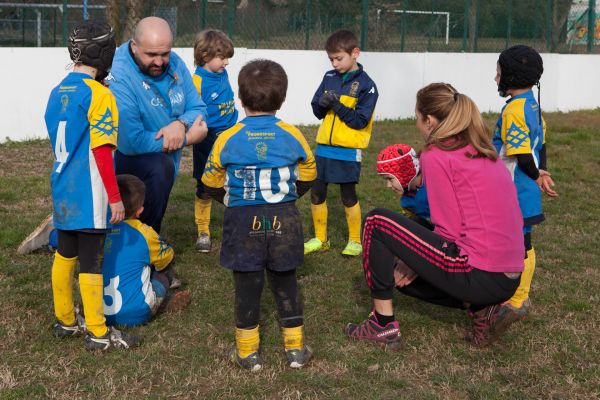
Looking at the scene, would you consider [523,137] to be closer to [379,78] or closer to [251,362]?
[251,362]

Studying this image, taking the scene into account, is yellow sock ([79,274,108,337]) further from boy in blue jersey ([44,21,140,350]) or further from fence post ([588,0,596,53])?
fence post ([588,0,596,53])

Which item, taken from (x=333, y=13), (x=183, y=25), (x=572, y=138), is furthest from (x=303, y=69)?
(x=572, y=138)

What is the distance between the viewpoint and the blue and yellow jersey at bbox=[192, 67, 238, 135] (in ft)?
21.3

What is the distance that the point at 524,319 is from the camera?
4848 mm

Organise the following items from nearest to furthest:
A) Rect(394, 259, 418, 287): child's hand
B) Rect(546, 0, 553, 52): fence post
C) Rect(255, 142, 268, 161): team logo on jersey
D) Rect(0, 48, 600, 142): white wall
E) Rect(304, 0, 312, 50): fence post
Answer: Rect(255, 142, 268, 161): team logo on jersey → Rect(394, 259, 418, 287): child's hand → Rect(0, 48, 600, 142): white wall → Rect(304, 0, 312, 50): fence post → Rect(546, 0, 553, 52): fence post

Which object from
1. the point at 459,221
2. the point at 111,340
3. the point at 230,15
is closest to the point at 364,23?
the point at 230,15

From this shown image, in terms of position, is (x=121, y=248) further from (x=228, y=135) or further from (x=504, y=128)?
(x=504, y=128)

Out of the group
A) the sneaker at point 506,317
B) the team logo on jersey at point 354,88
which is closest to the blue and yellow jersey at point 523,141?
the sneaker at point 506,317

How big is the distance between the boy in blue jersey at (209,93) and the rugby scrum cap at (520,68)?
2537 millimetres

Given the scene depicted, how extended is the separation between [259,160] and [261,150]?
5 centimetres

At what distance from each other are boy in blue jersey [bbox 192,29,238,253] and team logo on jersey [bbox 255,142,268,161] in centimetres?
261

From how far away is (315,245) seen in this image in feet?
21.1

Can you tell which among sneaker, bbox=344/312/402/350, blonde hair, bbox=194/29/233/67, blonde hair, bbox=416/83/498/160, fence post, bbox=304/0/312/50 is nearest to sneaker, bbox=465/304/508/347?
sneaker, bbox=344/312/402/350

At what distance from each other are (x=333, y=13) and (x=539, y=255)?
8.50m
